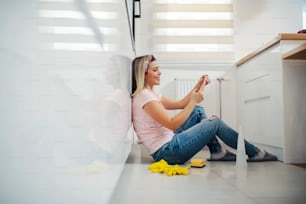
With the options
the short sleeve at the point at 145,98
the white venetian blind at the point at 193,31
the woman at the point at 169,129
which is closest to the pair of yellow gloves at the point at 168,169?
the woman at the point at 169,129

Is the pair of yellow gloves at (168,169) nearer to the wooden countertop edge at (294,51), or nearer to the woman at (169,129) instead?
the woman at (169,129)

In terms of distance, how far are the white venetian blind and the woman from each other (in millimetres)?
1017

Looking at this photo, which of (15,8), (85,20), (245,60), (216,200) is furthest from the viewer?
(245,60)

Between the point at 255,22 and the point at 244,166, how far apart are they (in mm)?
1840

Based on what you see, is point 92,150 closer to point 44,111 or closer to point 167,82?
point 44,111

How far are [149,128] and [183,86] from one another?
1176 millimetres

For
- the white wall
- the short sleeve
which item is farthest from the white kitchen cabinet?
the white wall

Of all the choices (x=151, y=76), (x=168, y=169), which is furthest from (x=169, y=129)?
(x=151, y=76)

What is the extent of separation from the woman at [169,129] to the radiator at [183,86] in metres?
0.88

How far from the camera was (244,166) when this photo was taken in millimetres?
1299

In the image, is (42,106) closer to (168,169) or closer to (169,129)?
(168,169)

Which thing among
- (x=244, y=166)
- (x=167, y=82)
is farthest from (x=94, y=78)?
(x=167, y=82)

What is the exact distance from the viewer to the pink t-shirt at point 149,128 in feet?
4.42

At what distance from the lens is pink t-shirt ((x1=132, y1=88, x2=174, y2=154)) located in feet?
4.42
